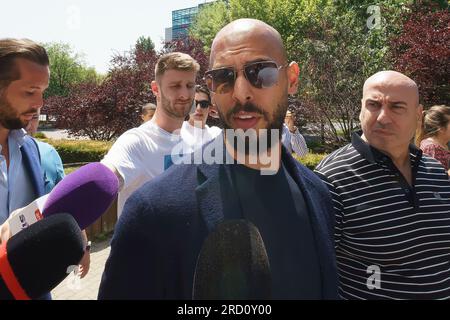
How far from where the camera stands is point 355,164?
7.91ft

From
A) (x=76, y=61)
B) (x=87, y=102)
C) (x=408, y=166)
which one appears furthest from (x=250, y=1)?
(x=76, y=61)

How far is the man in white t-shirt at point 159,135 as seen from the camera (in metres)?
2.89

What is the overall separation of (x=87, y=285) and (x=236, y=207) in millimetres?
4429

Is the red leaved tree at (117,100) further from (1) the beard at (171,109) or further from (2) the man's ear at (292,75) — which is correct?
(2) the man's ear at (292,75)

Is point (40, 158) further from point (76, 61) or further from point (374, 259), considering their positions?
point (76, 61)

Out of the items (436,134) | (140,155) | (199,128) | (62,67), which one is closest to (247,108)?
(140,155)

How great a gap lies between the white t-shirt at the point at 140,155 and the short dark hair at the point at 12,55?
1139 mm

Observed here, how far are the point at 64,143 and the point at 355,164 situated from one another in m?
14.9

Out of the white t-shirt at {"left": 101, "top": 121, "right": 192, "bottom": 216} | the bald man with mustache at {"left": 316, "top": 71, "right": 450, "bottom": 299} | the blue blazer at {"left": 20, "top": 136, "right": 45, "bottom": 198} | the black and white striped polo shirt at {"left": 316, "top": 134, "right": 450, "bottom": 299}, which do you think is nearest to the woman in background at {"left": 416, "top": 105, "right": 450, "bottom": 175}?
the bald man with mustache at {"left": 316, "top": 71, "right": 450, "bottom": 299}

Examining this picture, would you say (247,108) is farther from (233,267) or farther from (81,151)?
(81,151)

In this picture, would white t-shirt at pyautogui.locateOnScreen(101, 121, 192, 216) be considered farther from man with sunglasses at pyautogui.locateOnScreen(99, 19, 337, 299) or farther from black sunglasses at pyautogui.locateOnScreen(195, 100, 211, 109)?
man with sunglasses at pyautogui.locateOnScreen(99, 19, 337, 299)

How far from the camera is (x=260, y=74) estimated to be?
1461 millimetres

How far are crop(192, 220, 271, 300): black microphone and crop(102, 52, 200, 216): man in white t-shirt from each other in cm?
181
